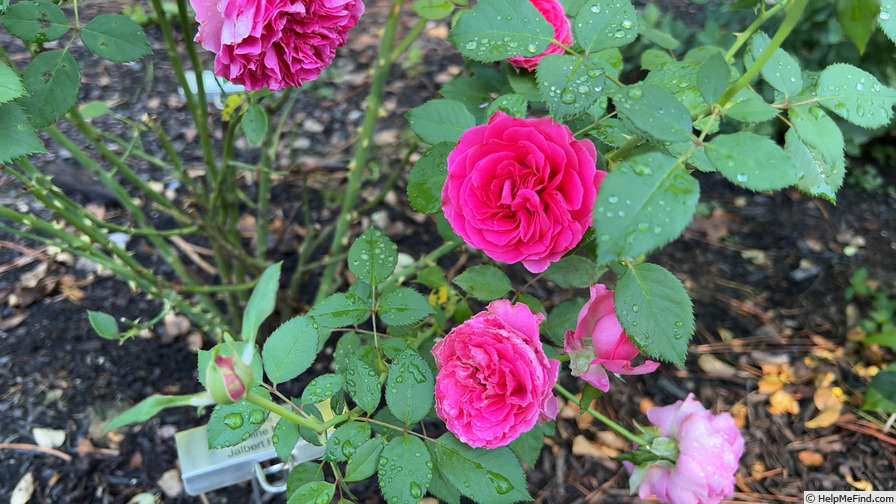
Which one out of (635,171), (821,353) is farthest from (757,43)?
(821,353)

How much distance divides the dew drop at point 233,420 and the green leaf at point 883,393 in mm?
1616

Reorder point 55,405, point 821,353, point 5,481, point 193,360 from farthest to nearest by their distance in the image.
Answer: point 821,353 → point 193,360 → point 55,405 → point 5,481

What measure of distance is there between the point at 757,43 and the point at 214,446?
0.77m

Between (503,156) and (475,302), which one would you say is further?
(475,302)

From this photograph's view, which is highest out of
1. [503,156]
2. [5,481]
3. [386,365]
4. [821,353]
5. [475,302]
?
[503,156]

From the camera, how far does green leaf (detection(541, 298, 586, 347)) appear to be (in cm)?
90

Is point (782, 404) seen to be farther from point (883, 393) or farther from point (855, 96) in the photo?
point (855, 96)

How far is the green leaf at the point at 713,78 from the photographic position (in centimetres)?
55

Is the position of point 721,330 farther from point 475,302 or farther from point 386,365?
point 386,365

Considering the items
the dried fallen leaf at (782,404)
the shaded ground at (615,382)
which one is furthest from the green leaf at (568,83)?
the dried fallen leaf at (782,404)

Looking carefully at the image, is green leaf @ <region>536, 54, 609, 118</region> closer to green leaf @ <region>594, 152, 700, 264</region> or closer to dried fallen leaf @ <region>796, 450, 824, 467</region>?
green leaf @ <region>594, 152, 700, 264</region>

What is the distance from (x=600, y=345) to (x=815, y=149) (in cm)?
33

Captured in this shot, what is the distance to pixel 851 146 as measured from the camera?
6.87 feet

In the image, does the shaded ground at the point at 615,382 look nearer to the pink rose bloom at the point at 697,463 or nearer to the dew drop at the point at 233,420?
the pink rose bloom at the point at 697,463
